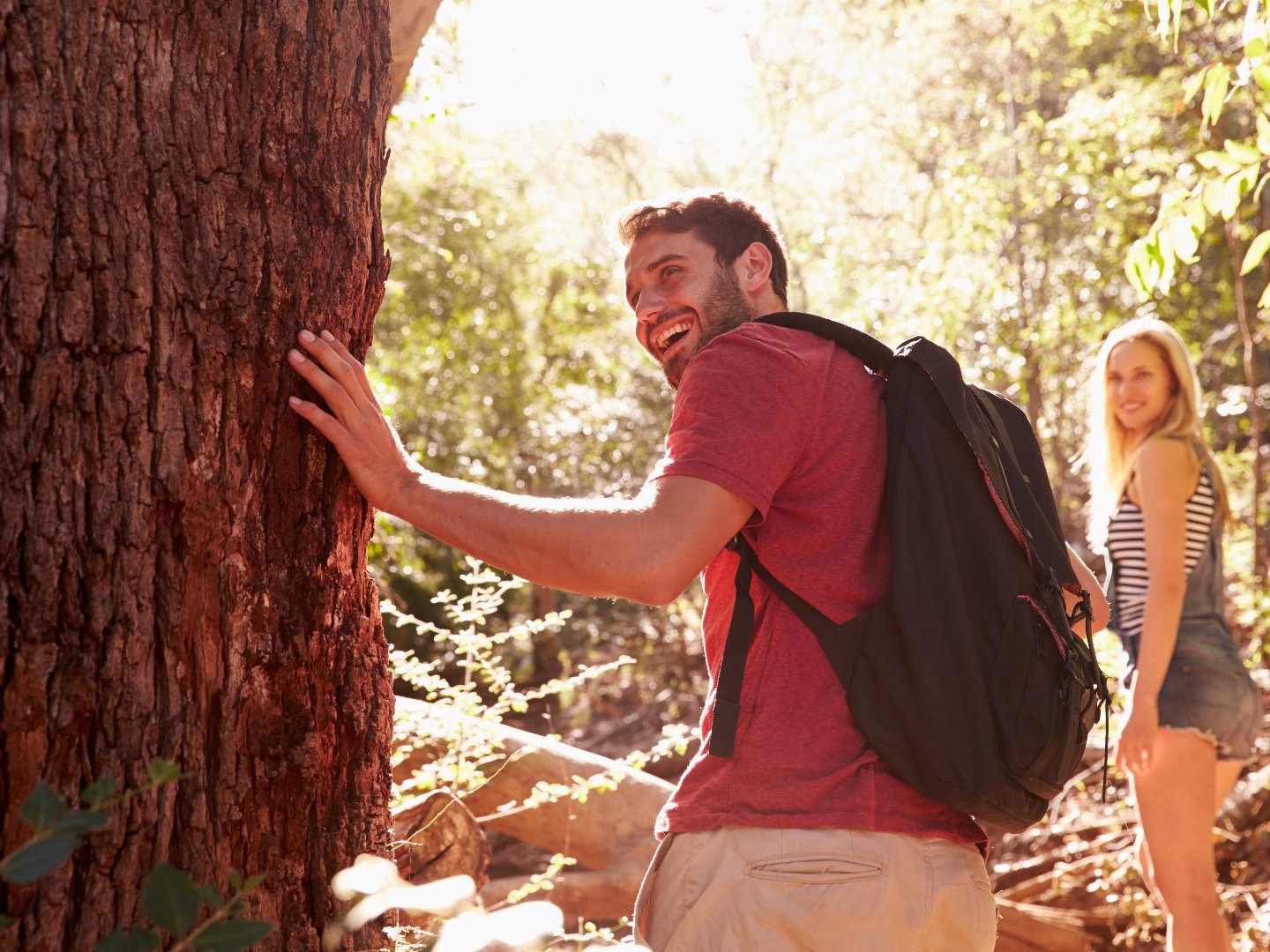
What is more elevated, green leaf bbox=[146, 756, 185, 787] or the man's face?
the man's face

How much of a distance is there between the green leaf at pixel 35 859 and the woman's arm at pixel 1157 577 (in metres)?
3.51

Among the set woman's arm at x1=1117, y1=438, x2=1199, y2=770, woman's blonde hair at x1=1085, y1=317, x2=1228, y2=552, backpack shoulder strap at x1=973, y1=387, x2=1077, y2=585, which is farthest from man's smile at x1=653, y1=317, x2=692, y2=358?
woman's blonde hair at x1=1085, y1=317, x2=1228, y2=552

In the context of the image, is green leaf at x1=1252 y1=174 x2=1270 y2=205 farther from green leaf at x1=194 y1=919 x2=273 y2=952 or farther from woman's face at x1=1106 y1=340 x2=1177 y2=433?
green leaf at x1=194 y1=919 x2=273 y2=952

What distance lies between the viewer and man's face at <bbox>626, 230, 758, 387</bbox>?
2.47m

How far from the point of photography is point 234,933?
104 centimetres

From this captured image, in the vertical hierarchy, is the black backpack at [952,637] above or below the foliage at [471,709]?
above

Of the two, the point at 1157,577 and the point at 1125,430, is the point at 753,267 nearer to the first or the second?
the point at 1157,577

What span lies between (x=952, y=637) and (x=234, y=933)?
47.5 inches

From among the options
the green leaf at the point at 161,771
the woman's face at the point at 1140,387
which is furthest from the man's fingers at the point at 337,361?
the woman's face at the point at 1140,387

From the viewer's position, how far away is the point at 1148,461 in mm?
4066

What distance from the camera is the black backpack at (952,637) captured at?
71.2 inches

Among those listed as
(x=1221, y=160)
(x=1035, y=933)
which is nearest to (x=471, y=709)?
(x=1221, y=160)

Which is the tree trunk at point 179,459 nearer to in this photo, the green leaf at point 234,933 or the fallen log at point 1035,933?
the green leaf at point 234,933

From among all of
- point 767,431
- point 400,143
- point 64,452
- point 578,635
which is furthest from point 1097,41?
point 64,452
